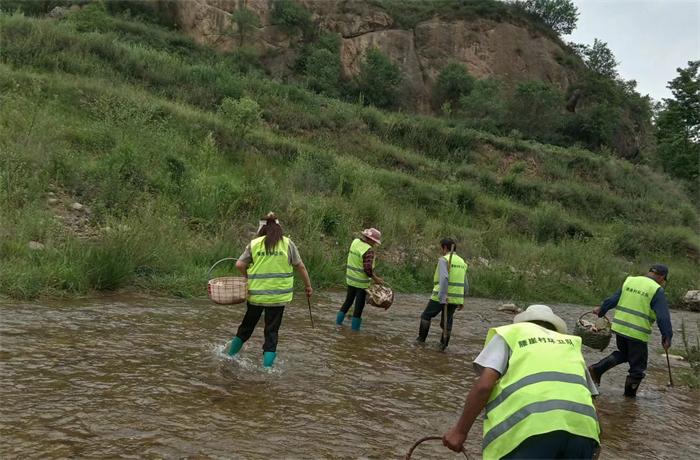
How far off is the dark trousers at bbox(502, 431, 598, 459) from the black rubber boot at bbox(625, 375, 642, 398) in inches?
215

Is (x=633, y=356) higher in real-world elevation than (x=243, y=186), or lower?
lower

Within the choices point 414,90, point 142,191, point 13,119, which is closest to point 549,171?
point 414,90

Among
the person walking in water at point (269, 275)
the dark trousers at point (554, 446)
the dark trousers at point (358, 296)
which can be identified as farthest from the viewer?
the dark trousers at point (358, 296)

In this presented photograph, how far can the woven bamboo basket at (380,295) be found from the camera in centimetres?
952

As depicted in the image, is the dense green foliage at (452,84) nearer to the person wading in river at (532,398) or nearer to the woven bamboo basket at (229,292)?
the woven bamboo basket at (229,292)

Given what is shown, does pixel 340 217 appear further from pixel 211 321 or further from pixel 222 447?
pixel 222 447

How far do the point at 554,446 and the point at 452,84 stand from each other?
4294cm

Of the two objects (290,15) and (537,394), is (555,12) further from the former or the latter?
(537,394)

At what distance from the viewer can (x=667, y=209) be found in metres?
32.6

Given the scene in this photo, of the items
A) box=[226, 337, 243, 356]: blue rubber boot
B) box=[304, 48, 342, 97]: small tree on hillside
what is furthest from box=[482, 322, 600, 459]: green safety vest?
box=[304, 48, 342, 97]: small tree on hillside

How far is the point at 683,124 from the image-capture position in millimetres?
35688

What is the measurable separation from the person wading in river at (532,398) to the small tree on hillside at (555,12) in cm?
5561

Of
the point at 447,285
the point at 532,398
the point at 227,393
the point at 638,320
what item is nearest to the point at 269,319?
the point at 227,393

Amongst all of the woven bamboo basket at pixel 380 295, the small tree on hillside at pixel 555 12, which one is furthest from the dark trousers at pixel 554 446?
the small tree on hillside at pixel 555 12
